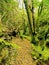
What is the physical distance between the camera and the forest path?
302 inches

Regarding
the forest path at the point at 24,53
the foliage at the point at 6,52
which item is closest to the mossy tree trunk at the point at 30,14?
the forest path at the point at 24,53

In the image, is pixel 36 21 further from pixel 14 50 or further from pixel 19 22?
pixel 14 50

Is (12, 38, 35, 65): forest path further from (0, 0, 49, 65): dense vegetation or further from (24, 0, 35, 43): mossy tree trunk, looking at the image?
(24, 0, 35, 43): mossy tree trunk

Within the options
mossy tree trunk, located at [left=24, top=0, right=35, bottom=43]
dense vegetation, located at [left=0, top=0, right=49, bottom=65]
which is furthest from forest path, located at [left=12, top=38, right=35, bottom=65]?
mossy tree trunk, located at [left=24, top=0, right=35, bottom=43]

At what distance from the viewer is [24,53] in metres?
8.26

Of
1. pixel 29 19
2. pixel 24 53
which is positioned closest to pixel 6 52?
pixel 24 53

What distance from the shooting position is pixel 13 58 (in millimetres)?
7062

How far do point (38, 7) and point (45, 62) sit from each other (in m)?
3.15

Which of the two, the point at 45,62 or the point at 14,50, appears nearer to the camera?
the point at 14,50

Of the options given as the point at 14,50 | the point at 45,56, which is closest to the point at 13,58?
the point at 14,50

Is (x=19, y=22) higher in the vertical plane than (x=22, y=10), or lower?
lower

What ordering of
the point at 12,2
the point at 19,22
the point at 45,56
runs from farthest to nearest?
the point at 19,22, the point at 12,2, the point at 45,56

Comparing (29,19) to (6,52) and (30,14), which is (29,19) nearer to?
(30,14)

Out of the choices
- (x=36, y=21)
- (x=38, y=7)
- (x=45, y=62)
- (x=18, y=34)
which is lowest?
(x=45, y=62)
